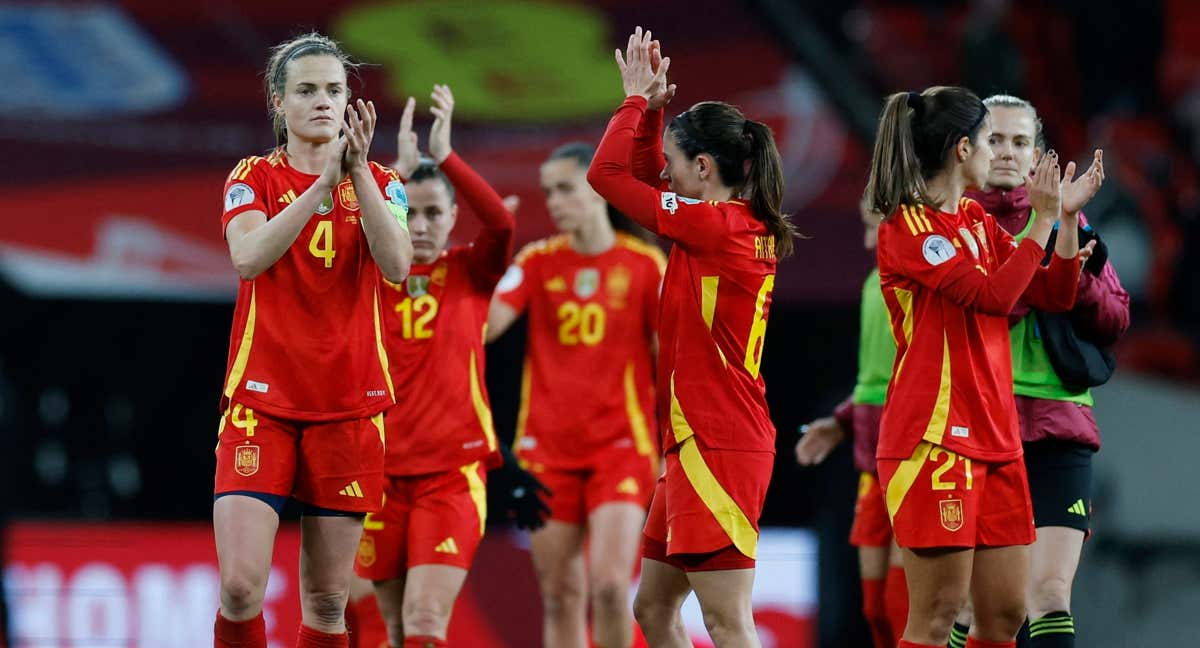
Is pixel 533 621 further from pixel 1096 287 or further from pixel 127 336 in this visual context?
pixel 1096 287

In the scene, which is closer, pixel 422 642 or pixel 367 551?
pixel 422 642

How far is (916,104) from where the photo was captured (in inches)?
197

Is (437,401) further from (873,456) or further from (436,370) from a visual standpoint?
(873,456)

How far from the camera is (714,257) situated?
4.96 m

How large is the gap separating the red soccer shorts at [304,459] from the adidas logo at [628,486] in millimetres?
1947

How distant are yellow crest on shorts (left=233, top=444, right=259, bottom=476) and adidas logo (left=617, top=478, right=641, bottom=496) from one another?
7.65ft

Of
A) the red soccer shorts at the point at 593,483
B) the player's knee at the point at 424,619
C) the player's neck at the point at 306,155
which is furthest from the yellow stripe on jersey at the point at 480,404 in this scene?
the player's neck at the point at 306,155

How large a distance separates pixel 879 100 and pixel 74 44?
4.76 meters

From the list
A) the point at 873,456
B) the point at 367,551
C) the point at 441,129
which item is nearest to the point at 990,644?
the point at 873,456

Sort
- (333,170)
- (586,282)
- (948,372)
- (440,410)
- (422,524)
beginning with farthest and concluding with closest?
(586,282), (440,410), (422,524), (948,372), (333,170)

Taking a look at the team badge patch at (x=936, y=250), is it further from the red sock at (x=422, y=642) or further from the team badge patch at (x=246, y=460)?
the red sock at (x=422, y=642)

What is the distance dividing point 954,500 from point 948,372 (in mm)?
368

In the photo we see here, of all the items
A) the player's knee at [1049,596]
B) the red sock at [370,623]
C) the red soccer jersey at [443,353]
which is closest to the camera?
the player's knee at [1049,596]

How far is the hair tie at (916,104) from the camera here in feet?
16.3
